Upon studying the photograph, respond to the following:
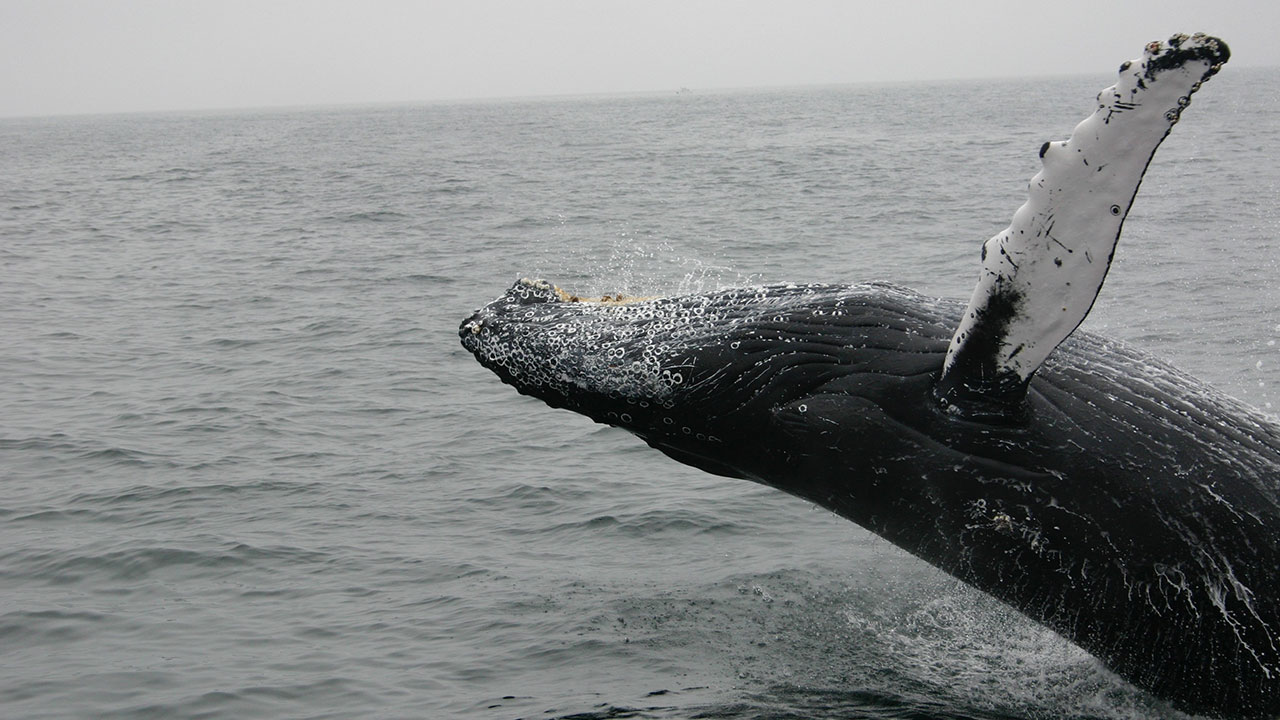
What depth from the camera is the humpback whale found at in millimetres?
4809

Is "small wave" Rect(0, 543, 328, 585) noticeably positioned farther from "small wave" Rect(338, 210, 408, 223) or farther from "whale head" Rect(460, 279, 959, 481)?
"small wave" Rect(338, 210, 408, 223)

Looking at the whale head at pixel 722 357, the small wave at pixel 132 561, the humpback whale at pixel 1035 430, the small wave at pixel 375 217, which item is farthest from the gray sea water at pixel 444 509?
the small wave at pixel 375 217

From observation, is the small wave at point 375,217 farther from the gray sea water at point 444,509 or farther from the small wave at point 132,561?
the small wave at point 132,561

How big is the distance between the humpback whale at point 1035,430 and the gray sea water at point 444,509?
133 centimetres

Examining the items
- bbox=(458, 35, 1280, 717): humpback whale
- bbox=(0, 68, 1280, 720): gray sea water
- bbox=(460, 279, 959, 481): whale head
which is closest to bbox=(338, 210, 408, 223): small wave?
bbox=(0, 68, 1280, 720): gray sea water

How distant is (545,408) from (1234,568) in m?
10.0

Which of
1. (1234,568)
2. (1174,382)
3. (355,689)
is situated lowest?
(355,689)

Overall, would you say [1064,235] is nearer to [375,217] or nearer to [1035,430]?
[1035,430]

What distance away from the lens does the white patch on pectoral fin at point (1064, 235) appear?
14.3 feet

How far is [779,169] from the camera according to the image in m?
47.5

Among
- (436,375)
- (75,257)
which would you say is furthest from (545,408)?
(75,257)

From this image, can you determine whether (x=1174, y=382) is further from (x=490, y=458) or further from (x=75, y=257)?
(x=75, y=257)

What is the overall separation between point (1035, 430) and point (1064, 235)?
962 mm

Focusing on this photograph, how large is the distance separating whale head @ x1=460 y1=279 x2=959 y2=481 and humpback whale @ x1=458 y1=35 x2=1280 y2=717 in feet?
0.04
